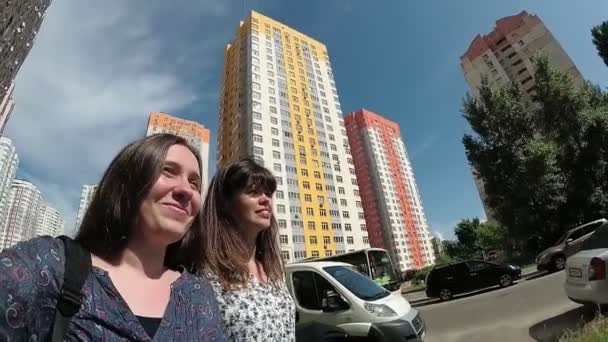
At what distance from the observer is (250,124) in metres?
50.4

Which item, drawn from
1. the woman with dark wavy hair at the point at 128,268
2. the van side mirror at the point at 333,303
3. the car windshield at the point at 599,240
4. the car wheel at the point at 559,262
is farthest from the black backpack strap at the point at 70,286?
the car wheel at the point at 559,262

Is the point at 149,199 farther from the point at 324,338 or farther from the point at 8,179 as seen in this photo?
the point at 8,179

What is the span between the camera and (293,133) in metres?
55.3

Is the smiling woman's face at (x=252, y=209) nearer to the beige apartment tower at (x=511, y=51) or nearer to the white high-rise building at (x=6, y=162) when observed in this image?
the beige apartment tower at (x=511, y=51)

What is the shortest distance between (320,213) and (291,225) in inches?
266

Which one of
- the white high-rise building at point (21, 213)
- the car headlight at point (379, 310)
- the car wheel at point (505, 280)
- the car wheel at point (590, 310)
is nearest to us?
the car headlight at point (379, 310)

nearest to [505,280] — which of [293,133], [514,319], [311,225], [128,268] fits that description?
[514,319]

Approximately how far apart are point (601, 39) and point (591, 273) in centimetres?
1979

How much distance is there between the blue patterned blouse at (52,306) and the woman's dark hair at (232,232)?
772 mm

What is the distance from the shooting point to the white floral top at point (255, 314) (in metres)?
1.89

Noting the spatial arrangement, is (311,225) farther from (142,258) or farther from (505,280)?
(142,258)

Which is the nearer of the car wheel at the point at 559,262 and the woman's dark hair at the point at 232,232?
the woman's dark hair at the point at 232,232

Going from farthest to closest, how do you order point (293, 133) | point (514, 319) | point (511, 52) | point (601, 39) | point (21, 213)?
point (21, 213) → point (511, 52) → point (293, 133) → point (601, 39) → point (514, 319)

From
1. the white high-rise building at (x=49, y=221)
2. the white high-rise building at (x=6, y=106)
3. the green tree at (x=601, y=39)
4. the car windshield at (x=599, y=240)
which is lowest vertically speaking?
the car windshield at (x=599, y=240)
